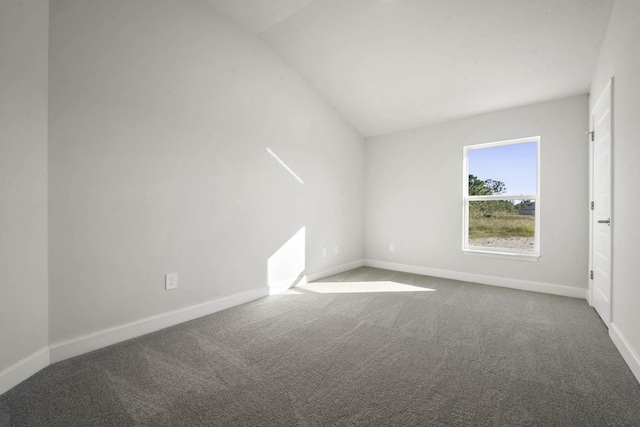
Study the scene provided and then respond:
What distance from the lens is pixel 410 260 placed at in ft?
14.6

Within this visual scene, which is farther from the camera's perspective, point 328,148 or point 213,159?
point 328,148

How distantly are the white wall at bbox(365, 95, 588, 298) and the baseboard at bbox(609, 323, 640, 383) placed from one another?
128 cm

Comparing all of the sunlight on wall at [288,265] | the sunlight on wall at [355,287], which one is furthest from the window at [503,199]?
the sunlight on wall at [288,265]

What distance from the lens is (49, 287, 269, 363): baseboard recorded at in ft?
6.06

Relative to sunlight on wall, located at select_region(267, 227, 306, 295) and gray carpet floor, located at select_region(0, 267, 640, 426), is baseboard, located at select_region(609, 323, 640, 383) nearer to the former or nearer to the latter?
gray carpet floor, located at select_region(0, 267, 640, 426)

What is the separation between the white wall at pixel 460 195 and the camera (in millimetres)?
3176

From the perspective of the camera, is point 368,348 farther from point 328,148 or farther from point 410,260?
point 328,148

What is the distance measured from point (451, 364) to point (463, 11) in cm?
284

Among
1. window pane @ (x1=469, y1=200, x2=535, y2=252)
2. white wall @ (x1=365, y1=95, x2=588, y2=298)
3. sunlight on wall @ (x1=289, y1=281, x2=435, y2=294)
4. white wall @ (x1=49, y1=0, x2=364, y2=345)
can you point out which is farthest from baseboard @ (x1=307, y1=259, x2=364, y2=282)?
window pane @ (x1=469, y1=200, x2=535, y2=252)

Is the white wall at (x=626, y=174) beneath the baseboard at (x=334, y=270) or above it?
above

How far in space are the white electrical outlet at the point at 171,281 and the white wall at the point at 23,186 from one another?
2.47 ft

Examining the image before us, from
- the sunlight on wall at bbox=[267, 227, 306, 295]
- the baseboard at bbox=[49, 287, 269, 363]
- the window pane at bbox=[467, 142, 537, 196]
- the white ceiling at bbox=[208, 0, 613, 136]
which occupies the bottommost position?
the baseboard at bbox=[49, 287, 269, 363]

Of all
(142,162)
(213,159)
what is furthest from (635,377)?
(142,162)

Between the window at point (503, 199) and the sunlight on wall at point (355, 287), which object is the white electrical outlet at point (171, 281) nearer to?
the sunlight on wall at point (355, 287)
